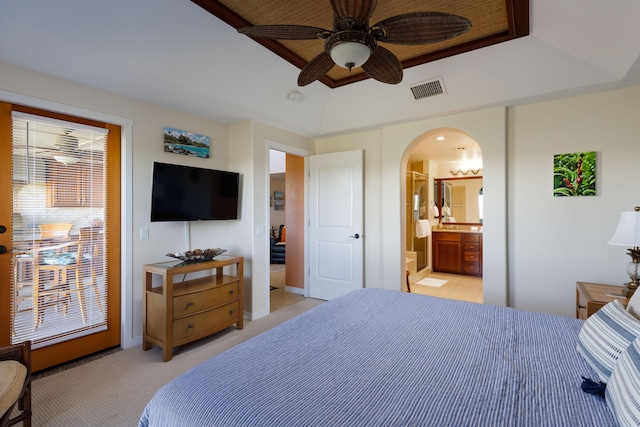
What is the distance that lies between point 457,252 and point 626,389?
523cm

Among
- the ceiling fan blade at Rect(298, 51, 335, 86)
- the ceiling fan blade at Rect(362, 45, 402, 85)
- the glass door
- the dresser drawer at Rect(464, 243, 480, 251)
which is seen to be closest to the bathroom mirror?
the dresser drawer at Rect(464, 243, 480, 251)

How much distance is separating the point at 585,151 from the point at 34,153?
4652 millimetres

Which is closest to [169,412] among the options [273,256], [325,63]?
[325,63]

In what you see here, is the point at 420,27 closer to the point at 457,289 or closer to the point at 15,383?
the point at 15,383

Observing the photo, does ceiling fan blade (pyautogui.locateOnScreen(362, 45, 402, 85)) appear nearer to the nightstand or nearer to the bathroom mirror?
the nightstand

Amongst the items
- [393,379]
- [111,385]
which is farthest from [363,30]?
[111,385]

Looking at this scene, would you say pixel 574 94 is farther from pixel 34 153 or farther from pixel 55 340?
pixel 55 340

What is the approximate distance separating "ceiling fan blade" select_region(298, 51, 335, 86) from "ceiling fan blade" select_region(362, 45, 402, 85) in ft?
0.78

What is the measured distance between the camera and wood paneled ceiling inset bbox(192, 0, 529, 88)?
211 centimetres

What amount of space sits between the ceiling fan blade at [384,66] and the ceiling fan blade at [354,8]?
262 millimetres

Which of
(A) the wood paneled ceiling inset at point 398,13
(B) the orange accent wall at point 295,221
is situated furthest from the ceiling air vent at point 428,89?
(B) the orange accent wall at point 295,221

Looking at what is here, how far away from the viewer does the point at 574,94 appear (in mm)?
2717

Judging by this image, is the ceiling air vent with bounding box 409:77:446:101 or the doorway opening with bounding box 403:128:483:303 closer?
the ceiling air vent with bounding box 409:77:446:101

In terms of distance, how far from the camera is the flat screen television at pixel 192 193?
2.75m
